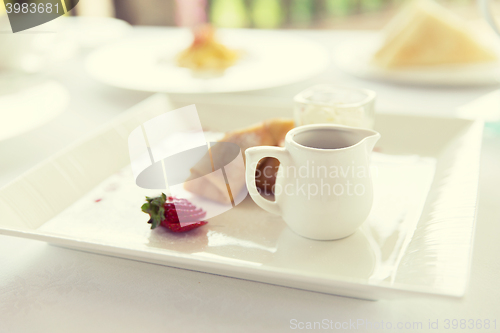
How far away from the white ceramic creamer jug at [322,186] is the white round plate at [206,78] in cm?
55

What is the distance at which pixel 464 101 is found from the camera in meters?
1.12

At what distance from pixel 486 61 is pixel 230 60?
75 centimetres

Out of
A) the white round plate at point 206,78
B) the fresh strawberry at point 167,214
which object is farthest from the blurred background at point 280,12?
the fresh strawberry at point 167,214

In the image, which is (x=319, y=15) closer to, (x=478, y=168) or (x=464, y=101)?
(x=464, y=101)

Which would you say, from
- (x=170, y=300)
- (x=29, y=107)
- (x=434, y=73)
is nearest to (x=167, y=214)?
(x=170, y=300)

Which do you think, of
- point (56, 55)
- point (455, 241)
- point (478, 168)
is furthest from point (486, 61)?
point (56, 55)

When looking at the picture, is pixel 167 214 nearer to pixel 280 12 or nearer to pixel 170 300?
pixel 170 300

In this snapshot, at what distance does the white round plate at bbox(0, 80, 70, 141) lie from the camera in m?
0.90

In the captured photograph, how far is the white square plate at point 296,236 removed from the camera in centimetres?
47

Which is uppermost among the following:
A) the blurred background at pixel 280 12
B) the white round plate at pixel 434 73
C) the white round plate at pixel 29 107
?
the white round plate at pixel 29 107

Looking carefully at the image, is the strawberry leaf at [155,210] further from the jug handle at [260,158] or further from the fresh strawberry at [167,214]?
the jug handle at [260,158]

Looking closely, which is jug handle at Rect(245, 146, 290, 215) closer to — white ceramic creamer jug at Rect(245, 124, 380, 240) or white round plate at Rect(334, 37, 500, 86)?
white ceramic creamer jug at Rect(245, 124, 380, 240)

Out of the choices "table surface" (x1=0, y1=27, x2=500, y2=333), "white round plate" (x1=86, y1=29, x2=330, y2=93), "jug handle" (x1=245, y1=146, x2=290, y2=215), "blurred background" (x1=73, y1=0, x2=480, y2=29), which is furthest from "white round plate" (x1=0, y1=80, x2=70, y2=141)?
"blurred background" (x1=73, y1=0, x2=480, y2=29)

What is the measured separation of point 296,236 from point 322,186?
0.28 ft
